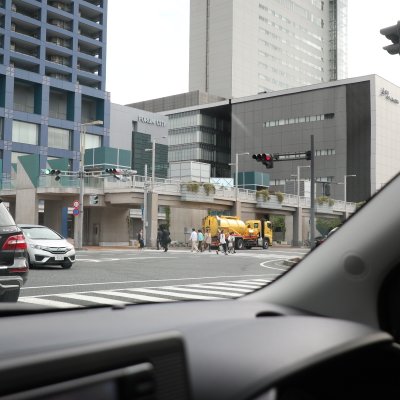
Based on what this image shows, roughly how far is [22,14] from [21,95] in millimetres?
11764

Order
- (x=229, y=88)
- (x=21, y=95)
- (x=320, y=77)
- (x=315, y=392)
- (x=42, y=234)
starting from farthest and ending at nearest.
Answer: (x=320, y=77)
(x=229, y=88)
(x=21, y=95)
(x=42, y=234)
(x=315, y=392)

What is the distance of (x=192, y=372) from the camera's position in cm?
129

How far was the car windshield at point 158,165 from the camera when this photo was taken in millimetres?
9031

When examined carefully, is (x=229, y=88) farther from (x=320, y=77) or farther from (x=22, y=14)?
(x=22, y=14)

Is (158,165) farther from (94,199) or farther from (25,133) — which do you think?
(94,199)

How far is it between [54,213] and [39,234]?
113 ft

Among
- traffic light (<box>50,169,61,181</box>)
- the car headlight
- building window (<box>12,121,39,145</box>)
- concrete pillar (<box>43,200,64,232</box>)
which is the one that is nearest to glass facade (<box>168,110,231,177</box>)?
building window (<box>12,121,39,145</box>)

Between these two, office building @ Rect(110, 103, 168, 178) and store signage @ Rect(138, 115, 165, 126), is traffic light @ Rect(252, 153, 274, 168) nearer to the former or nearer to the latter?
office building @ Rect(110, 103, 168, 178)

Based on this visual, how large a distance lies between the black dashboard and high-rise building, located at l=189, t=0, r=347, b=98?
438 feet

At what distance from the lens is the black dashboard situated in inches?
41.6

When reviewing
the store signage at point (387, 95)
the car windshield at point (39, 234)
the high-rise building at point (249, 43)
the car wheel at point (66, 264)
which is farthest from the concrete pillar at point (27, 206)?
the high-rise building at point (249, 43)

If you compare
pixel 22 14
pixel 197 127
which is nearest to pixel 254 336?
pixel 22 14

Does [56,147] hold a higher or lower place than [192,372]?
higher

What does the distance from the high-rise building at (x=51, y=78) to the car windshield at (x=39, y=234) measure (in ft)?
151
